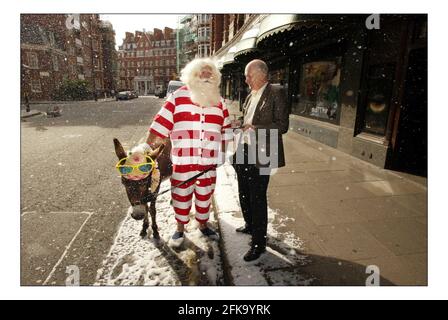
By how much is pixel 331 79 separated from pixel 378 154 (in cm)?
308

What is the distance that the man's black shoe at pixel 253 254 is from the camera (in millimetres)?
2658

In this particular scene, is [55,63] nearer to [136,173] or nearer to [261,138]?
[136,173]

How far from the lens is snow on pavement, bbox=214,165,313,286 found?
94.8 inches

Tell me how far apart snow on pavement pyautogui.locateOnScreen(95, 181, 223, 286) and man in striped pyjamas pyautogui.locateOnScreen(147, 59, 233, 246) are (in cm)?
21

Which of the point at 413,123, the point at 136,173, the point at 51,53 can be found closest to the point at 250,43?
the point at 413,123

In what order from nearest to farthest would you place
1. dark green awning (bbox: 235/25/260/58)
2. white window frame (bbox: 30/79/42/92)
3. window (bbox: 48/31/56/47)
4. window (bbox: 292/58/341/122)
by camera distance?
window (bbox: 292/58/341/122) < dark green awning (bbox: 235/25/260/58) < white window frame (bbox: 30/79/42/92) < window (bbox: 48/31/56/47)

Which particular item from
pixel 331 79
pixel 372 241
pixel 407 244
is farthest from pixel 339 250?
pixel 331 79

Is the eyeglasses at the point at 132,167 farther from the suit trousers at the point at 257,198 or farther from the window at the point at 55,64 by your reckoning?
the window at the point at 55,64

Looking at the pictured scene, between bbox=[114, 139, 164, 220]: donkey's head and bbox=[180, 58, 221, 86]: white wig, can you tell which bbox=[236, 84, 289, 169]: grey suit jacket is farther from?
bbox=[114, 139, 164, 220]: donkey's head

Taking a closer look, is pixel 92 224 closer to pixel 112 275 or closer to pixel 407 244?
pixel 112 275

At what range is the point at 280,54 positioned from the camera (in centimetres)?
1092

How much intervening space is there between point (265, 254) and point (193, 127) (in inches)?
58.2

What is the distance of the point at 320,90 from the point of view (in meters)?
8.45

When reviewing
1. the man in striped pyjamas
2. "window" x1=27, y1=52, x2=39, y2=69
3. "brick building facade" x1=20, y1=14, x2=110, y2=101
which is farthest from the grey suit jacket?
"window" x1=27, y1=52, x2=39, y2=69
